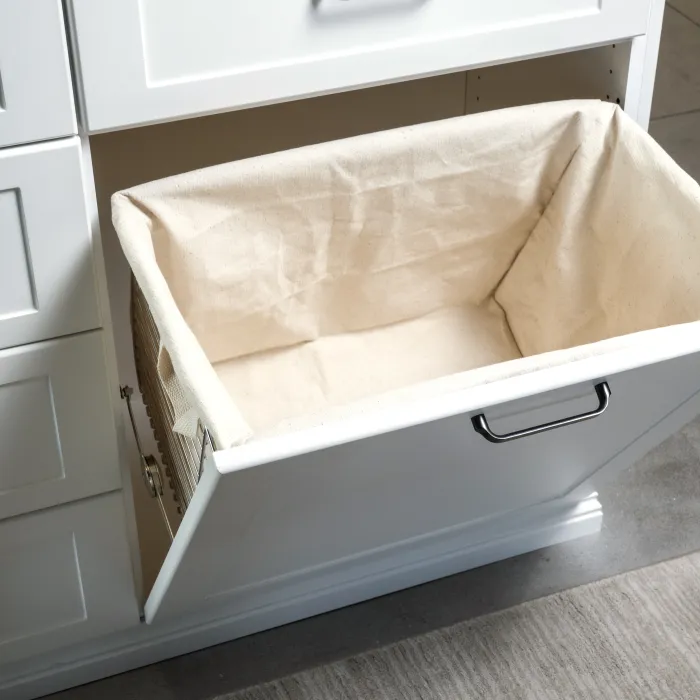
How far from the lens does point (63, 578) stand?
3.41 feet

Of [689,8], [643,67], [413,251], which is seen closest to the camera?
[643,67]

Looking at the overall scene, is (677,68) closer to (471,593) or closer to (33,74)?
(471,593)

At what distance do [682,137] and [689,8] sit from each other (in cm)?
66

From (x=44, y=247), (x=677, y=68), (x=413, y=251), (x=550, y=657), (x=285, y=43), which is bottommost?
(x=550, y=657)

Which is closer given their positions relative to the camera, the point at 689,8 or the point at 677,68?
the point at 677,68

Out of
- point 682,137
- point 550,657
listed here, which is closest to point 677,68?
point 682,137

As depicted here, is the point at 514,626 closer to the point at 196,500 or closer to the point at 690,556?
the point at 690,556

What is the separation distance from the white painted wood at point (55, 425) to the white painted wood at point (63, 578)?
0.03m

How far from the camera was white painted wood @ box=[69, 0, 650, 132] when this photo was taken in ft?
2.52

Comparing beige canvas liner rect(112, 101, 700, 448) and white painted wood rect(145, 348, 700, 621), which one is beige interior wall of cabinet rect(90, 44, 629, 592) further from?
white painted wood rect(145, 348, 700, 621)

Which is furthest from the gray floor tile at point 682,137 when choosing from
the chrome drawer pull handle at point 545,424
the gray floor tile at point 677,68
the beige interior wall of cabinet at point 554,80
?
the chrome drawer pull handle at point 545,424

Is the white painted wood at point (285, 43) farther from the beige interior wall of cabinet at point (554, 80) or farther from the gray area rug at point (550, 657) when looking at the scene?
the gray area rug at point (550, 657)

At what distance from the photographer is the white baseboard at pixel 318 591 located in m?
1.15

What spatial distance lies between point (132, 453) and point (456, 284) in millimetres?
476
